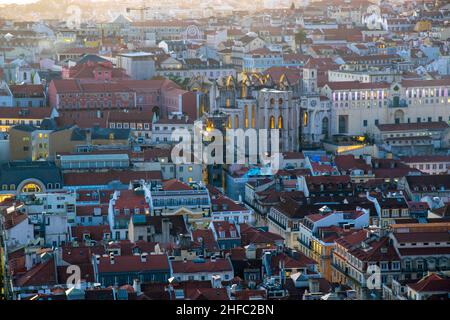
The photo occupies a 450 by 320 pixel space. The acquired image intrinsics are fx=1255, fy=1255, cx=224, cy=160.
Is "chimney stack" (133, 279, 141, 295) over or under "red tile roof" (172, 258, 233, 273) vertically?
over

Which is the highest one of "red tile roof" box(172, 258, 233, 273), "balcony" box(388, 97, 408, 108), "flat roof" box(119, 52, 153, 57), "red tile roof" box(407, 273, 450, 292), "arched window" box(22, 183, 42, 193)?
"flat roof" box(119, 52, 153, 57)

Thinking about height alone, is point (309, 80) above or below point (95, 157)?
above

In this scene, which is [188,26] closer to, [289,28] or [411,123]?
[289,28]

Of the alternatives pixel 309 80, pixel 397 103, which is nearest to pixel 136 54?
pixel 309 80

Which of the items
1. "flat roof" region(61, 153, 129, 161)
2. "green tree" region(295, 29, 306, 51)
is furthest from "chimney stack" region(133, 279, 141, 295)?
"green tree" region(295, 29, 306, 51)

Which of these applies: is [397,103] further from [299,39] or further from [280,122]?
[299,39]

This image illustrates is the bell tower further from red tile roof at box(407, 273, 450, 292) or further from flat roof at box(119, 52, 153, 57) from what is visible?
red tile roof at box(407, 273, 450, 292)

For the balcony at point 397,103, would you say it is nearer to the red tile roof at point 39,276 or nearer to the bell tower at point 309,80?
the bell tower at point 309,80

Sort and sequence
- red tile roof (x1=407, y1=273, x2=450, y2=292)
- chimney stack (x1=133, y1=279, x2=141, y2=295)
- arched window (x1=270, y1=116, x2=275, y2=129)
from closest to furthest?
red tile roof (x1=407, y1=273, x2=450, y2=292)
chimney stack (x1=133, y1=279, x2=141, y2=295)
arched window (x1=270, y1=116, x2=275, y2=129)
